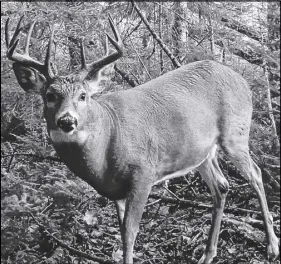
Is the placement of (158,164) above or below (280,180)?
above

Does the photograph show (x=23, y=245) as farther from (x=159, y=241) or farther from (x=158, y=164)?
(x=158, y=164)

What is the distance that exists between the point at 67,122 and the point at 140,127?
0.71 m

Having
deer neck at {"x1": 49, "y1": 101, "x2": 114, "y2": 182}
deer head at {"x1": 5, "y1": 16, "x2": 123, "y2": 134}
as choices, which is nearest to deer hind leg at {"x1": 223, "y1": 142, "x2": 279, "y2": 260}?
deer neck at {"x1": 49, "y1": 101, "x2": 114, "y2": 182}

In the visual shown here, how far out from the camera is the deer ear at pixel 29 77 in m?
3.16

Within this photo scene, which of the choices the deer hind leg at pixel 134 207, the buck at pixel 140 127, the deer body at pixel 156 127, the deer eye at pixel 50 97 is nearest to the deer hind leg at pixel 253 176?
the buck at pixel 140 127

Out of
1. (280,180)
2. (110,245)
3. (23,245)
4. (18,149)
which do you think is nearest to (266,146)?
(280,180)

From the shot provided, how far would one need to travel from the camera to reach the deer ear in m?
3.16

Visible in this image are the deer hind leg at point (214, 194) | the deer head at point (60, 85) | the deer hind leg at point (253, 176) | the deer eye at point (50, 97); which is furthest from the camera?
the deer hind leg at point (214, 194)

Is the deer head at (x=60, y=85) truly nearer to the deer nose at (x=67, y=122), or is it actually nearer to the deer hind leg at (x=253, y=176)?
the deer nose at (x=67, y=122)

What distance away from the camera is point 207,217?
5.24m

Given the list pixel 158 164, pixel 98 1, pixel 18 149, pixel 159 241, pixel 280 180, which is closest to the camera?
pixel 158 164

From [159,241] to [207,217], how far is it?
0.50 meters

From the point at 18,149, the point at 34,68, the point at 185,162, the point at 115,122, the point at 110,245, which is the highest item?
the point at 34,68

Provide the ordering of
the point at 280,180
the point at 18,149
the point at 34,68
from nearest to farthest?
the point at 34,68 < the point at 280,180 < the point at 18,149
